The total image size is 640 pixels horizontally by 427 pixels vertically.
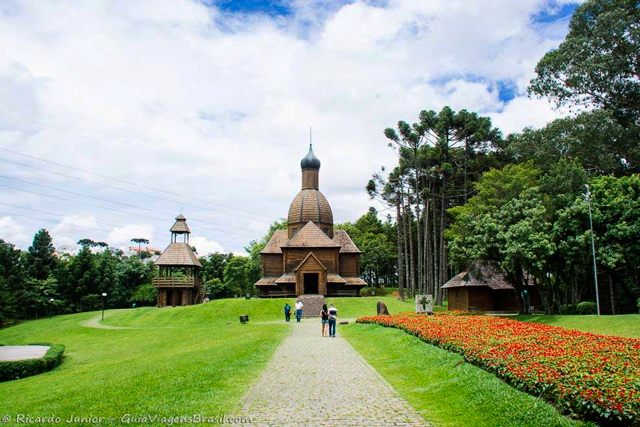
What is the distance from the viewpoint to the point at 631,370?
8.66m

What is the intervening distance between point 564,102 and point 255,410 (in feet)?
108

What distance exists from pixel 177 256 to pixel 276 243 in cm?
1053

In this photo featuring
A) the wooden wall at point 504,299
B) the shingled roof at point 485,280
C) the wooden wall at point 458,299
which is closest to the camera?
the shingled roof at point 485,280

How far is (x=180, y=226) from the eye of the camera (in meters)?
53.3

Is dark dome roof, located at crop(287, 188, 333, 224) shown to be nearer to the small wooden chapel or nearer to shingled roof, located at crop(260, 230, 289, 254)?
shingled roof, located at crop(260, 230, 289, 254)

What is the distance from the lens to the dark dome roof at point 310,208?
164 ft

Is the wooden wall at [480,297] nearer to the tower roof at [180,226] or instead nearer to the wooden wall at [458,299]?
the wooden wall at [458,299]

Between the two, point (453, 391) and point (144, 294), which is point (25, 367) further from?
point (144, 294)

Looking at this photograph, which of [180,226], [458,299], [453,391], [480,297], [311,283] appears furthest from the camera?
[180,226]

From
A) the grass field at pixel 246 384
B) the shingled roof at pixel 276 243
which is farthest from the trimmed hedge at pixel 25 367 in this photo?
the shingled roof at pixel 276 243

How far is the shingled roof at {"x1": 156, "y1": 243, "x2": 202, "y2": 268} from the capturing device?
165 feet

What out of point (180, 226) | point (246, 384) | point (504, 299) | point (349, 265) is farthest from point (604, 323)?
point (180, 226)

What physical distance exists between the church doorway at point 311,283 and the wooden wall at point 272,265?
478 centimetres

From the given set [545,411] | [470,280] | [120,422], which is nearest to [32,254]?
[470,280]
